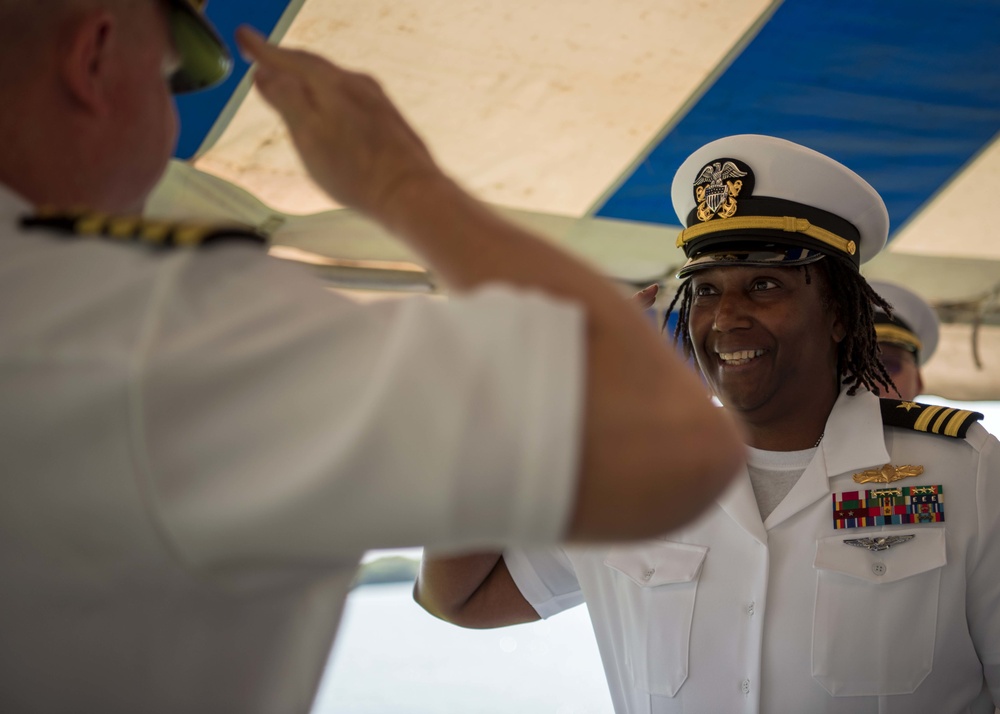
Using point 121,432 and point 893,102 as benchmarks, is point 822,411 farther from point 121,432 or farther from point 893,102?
point 893,102

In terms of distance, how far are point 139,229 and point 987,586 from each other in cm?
175

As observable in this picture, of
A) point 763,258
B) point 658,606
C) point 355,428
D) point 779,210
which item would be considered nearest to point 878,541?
point 658,606

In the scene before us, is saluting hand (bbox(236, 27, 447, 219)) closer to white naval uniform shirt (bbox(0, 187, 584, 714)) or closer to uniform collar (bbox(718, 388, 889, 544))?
white naval uniform shirt (bbox(0, 187, 584, 714))

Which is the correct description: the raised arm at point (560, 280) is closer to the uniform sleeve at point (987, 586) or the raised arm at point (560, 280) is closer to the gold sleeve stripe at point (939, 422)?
the uniform sleeve at point (987, 586)

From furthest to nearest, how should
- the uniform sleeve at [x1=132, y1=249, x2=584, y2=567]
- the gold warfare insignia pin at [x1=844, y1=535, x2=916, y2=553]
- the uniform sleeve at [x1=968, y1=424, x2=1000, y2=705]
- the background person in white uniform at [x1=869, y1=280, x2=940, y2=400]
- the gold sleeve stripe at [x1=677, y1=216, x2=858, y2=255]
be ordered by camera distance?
the background person in white uniform at [x1=869, y1=280, x2=940, y2=400] < the gold sleeve stripe at [x1=677, y1=216, x2=858, y2=255] < the gold warfare insignia pin at [x1=844, y1=535, x2=916, y2=553] < the uniform sleeve at [x1=968, y1=424, x2=1000, y2=705] < the uniform sleeve at [x1=132, y1=249, x2=584, y2=567]

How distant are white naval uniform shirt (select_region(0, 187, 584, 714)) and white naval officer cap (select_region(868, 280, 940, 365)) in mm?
3392

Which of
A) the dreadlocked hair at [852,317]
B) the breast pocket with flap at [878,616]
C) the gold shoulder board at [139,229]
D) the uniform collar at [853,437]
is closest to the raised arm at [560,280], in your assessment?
the gold shoulder board at [139,229]

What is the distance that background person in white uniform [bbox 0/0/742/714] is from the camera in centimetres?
60

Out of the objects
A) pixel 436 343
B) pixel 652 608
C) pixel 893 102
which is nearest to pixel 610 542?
pixel 436 343

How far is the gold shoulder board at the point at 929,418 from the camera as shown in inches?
76.9

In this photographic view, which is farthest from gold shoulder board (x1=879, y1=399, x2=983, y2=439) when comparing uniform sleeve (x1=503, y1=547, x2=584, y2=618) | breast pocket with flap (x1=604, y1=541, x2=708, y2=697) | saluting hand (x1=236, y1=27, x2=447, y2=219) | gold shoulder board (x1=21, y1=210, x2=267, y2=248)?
gold shoulder board (x1=21, y1=210, x2=267, y2=248)

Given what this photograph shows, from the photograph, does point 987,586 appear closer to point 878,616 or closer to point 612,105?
point 878,616

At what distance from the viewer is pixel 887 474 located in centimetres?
195

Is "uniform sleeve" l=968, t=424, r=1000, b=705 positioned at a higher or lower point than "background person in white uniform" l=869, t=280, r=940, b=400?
higher
